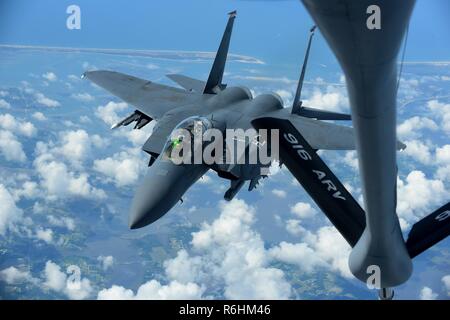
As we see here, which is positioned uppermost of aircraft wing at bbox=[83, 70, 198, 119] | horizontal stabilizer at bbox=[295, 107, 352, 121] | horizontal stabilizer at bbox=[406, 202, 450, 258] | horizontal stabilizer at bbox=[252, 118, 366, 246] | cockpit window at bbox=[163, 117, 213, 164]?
aircraft wing at bbox=[83, 70, 198, 119]

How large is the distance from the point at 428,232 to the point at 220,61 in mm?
10982

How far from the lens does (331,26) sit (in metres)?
2.44

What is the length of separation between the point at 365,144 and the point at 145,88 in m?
13.0

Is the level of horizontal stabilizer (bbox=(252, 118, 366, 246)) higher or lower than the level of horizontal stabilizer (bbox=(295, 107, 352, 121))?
lower

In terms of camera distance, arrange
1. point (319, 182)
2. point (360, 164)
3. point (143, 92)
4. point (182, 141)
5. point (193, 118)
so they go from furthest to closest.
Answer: point (143, 92)
point (193, 118)
point (182, 141)
point (319, 182)
point (360, 164)

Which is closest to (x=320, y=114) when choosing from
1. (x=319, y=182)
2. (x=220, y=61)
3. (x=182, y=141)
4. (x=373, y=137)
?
(x=220, y=61)

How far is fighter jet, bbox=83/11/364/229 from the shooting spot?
10633 millimetres

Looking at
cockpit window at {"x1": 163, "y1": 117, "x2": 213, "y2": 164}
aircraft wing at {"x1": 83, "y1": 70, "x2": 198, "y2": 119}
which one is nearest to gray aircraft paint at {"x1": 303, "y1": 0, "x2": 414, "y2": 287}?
cockpit window at {"x1": 163, "y1": 117, "x2": 213, "y2": 164}

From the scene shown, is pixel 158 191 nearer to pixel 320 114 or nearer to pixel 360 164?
pixel 320 114

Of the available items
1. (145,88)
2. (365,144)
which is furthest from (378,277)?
(145,88)

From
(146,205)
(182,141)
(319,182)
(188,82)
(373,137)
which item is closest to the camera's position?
(373,137)

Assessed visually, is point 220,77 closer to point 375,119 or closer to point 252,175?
point 252,175

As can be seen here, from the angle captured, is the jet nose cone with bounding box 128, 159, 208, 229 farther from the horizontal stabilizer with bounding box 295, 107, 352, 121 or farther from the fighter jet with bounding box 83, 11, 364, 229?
the horizontal stabilizer with bounding box 295, 107, 352, 121

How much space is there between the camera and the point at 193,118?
1116 cm
